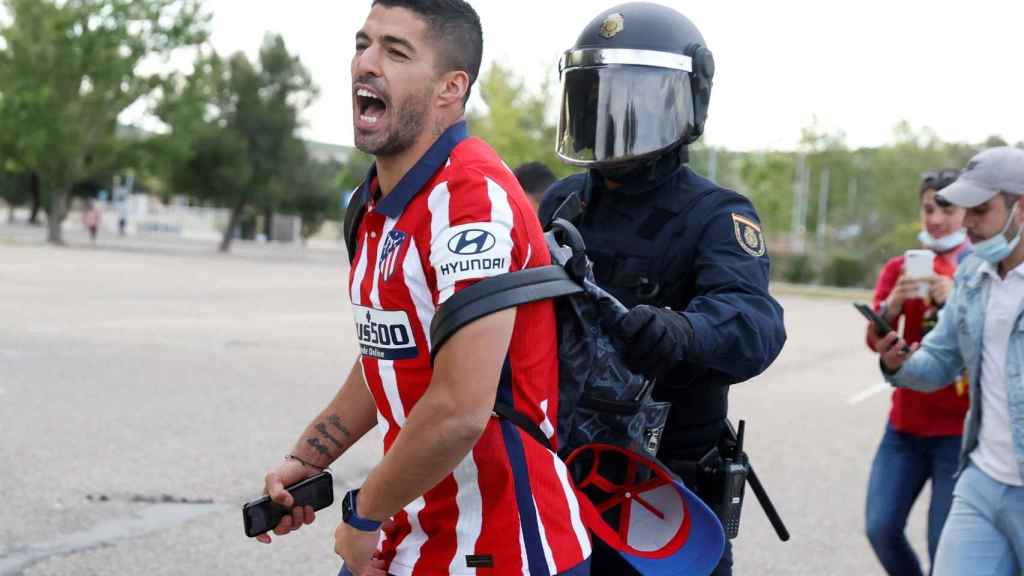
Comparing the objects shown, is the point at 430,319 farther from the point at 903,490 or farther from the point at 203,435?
the point at 203,435

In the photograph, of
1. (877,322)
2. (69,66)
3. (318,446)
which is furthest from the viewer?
(69,66)

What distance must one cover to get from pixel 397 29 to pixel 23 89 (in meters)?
44.0

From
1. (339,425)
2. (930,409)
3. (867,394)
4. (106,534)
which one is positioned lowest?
(867,394)

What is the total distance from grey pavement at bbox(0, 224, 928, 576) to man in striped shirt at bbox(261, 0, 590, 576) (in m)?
3.53

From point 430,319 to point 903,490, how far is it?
337 centimetres

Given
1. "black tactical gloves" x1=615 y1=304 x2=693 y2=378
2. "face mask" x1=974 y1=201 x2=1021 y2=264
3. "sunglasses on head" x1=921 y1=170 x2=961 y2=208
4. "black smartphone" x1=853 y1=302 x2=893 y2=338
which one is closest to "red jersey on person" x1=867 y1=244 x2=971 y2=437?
"sunglasses on head" x1=921 y1=170 x2=961 y2=208

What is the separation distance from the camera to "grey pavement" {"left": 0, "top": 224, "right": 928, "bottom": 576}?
5750 mm

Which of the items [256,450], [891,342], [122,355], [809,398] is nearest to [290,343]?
[122,355]

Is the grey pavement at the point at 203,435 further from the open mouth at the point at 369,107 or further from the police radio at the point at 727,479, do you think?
the open mouth at the point at 369,107

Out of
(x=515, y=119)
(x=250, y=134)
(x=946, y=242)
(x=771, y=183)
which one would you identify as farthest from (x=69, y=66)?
(x=946, y=242)

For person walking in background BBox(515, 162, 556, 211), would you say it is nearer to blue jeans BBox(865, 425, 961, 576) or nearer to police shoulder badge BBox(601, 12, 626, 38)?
blue jeans BBox(865, 425, 961, 576)

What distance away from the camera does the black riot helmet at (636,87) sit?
2.80 metres

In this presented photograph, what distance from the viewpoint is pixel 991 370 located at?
375cm

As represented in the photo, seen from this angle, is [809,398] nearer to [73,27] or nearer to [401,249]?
[401,249]
